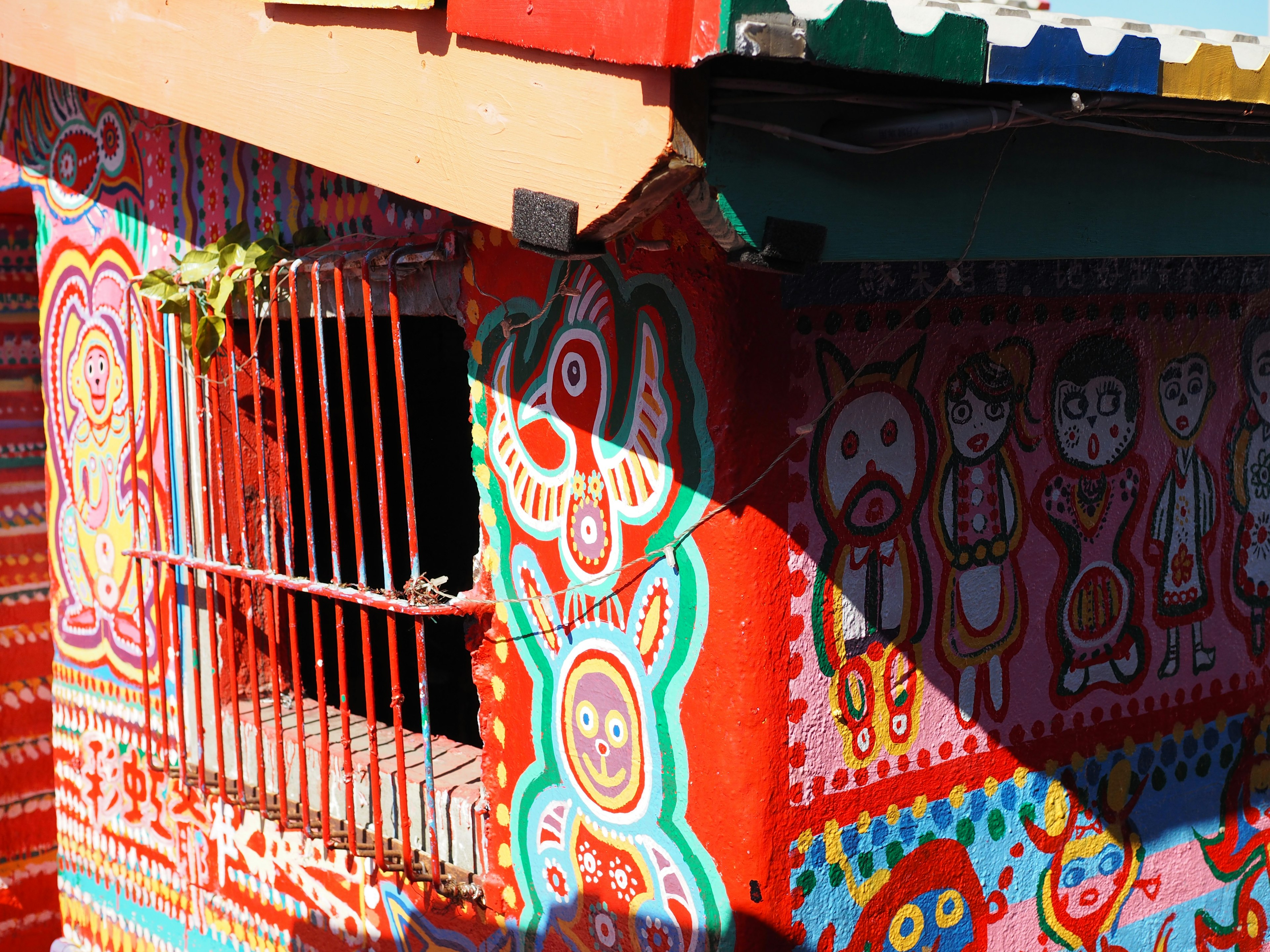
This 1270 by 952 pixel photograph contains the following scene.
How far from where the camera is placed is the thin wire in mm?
2207

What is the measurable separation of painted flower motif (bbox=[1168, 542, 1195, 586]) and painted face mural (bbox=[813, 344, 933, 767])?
32.4 inches

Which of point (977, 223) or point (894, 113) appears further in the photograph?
point (977, 223)

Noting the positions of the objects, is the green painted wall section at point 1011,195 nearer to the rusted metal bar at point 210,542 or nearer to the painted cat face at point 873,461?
the painted cat face at point 873,461

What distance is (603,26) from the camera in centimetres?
190

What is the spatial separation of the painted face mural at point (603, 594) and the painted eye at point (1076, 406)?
3.12 ft

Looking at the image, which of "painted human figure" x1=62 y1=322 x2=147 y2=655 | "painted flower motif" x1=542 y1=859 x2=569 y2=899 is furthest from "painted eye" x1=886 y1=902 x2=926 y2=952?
"painted human figure" x1=62 y1=322 x2=147 y2=655

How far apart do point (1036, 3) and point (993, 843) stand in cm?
231

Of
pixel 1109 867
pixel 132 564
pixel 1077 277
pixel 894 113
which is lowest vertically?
pixel 1109 867

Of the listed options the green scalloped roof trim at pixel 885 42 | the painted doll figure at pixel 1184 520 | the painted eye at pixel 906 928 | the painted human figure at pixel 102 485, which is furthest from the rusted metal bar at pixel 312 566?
the painted doll figure at pixel 1184 520

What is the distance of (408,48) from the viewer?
2.33m

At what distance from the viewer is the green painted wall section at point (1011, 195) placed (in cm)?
195

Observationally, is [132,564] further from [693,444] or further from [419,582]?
[693,444]

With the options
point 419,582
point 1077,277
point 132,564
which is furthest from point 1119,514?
point 132,564

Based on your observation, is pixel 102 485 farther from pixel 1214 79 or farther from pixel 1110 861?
pixel 1214 79
